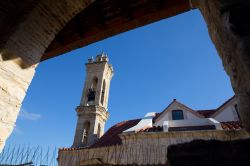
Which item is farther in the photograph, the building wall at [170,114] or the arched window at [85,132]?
the arched window at [85,132]

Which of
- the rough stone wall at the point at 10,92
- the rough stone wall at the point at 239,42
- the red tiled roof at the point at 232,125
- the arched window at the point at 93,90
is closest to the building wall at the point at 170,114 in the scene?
the red tiled roof at the point at 232,125

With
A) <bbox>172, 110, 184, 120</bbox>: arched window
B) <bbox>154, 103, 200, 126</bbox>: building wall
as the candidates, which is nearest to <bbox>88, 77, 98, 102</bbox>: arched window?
<bbox>154, 103, 200, 126</bbox>: building wall

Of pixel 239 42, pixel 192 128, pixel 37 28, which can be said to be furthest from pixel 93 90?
pixel 239 42

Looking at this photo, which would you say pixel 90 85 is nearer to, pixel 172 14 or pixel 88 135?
pixel 88 135

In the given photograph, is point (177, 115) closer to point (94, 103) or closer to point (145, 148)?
point (145, 148)

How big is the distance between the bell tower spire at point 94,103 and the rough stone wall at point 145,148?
6.86 metres

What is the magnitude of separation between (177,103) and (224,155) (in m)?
14.1

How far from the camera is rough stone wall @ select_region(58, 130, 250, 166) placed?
10.9 meters

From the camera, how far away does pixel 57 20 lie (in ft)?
8.98

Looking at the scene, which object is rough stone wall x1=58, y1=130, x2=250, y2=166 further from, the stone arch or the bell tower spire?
the stone arch

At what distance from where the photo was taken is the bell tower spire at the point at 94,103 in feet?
65.0

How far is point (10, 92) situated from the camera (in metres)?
2.23

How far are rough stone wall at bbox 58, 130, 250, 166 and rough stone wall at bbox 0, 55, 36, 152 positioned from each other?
372 inches

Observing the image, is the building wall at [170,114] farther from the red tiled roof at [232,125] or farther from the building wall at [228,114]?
the red tiled roof at [232,125]
